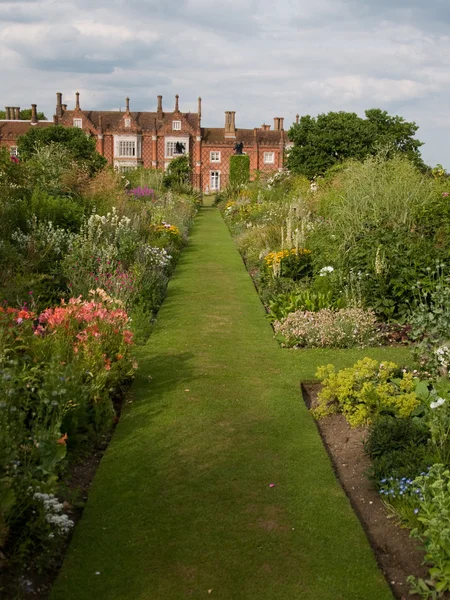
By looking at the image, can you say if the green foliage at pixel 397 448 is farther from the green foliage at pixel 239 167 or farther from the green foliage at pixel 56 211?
the green foliage at pixel 239 167

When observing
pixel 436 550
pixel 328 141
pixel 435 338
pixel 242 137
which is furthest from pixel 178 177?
pixel 436 550

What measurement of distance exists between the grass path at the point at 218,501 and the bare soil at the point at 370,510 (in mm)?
106

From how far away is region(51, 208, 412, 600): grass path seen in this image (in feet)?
11.6

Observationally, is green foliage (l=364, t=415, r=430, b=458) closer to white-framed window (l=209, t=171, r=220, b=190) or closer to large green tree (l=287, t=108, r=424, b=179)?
large green tree (l=287, t=108, r=424, b=179)

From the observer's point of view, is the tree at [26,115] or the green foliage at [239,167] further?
the tree at [26,115]

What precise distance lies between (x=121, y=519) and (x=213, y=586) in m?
0.86

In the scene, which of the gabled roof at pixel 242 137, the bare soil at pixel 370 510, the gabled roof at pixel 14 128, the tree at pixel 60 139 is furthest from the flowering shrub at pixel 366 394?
the gabled roof at pixel 242 137

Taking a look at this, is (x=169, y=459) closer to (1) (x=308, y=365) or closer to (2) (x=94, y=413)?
(2) (x=94, y=413)

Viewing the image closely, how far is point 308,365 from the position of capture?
24.1ft

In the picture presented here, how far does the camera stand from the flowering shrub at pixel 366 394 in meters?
5.45

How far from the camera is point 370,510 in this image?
14.3 ft

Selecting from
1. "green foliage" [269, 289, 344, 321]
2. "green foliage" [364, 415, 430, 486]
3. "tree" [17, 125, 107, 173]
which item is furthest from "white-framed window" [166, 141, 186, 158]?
"green foliage" [364, 415, 430, 486]

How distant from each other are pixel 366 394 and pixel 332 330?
261 cm

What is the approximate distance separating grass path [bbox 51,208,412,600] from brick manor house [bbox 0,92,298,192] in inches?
2003
